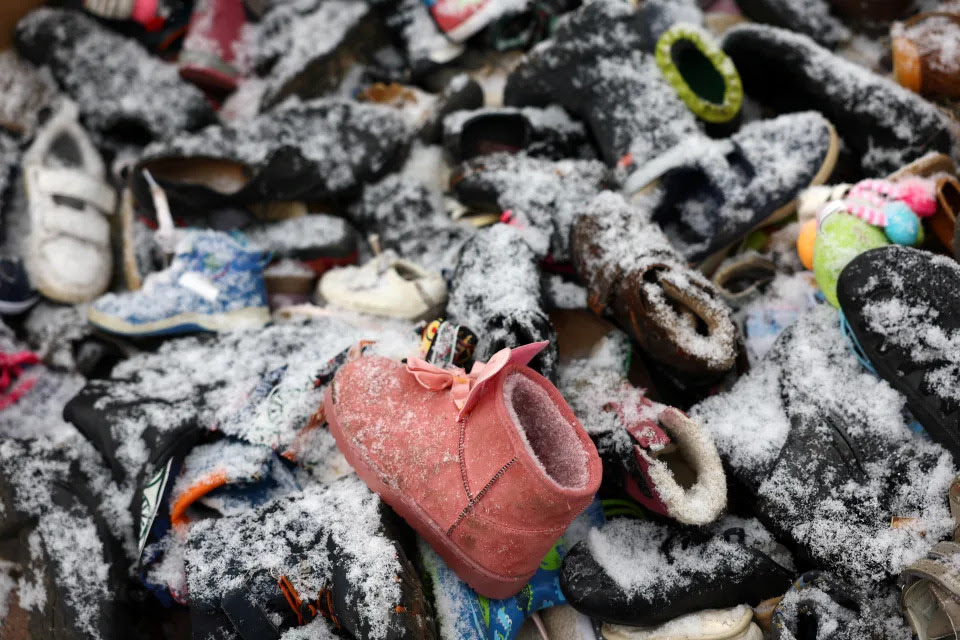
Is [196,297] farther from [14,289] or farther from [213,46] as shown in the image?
[213,46]

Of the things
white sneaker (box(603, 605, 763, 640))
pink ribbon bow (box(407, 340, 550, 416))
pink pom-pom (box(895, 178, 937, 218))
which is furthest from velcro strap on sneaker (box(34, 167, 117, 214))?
pink pom-pom (box(895, 178, 937, 218))

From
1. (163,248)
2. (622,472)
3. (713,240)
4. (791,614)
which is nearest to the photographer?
(791,614)

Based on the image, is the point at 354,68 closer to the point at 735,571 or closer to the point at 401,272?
the point at 401,272

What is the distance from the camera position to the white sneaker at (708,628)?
72 cm

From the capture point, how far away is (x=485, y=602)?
0.77 meters

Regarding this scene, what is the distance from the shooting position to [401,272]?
1.09 meters

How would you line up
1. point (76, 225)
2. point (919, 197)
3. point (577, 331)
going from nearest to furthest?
point (919, 197) < point (577, 331) < point (76, 225)

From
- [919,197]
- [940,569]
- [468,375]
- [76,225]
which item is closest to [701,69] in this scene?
[919,197]

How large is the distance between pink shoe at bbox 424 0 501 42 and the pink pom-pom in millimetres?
795

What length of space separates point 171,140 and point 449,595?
0.97m

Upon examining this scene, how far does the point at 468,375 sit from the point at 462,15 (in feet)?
2.82

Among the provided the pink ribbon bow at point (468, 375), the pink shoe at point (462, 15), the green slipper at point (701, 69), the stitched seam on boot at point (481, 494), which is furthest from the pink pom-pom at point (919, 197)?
the pink shoe at point (462, 15)

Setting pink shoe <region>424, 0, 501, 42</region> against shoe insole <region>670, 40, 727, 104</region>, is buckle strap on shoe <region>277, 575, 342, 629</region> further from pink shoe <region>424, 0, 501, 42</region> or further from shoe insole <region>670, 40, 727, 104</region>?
pink shoe <region>424, 0, 501, 42</region>

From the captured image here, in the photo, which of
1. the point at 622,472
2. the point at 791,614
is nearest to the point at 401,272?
the point at 622,472
